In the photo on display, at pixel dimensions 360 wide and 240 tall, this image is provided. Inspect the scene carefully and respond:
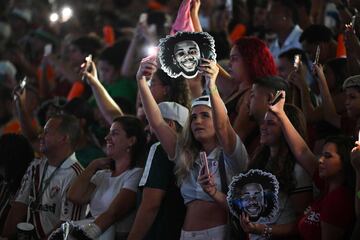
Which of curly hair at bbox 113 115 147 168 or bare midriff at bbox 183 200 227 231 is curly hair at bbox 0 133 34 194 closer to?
curly hair at bbox 113 115 147 168

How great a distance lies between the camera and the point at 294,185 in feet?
20.1

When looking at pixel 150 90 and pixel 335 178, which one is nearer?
pixel 335 178

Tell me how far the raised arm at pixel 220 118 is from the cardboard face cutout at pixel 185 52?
0.91ft

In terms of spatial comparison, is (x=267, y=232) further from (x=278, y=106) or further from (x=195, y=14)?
(x=195, y=14)

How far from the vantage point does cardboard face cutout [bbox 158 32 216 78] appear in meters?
6.74

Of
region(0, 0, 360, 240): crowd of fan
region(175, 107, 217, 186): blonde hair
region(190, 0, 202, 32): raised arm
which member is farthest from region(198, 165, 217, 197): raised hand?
region(190, 0, 202, 32): raised arm

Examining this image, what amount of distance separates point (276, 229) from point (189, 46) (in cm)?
152

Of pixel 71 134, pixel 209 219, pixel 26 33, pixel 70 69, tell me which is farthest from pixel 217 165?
pixel 26 33

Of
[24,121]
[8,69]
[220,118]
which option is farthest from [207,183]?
[8,69]

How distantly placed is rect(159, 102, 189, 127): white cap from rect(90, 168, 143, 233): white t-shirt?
19.3 inches

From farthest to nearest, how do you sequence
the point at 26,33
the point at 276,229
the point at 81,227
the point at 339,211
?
the point at 26,33 < the point at 81,227 < the point at 276,229 < the point at 339,211

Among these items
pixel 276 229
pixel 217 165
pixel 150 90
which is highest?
pixel 150 90

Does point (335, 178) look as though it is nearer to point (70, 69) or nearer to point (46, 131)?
point (46, 131)

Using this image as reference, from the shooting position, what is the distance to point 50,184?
769 cm
